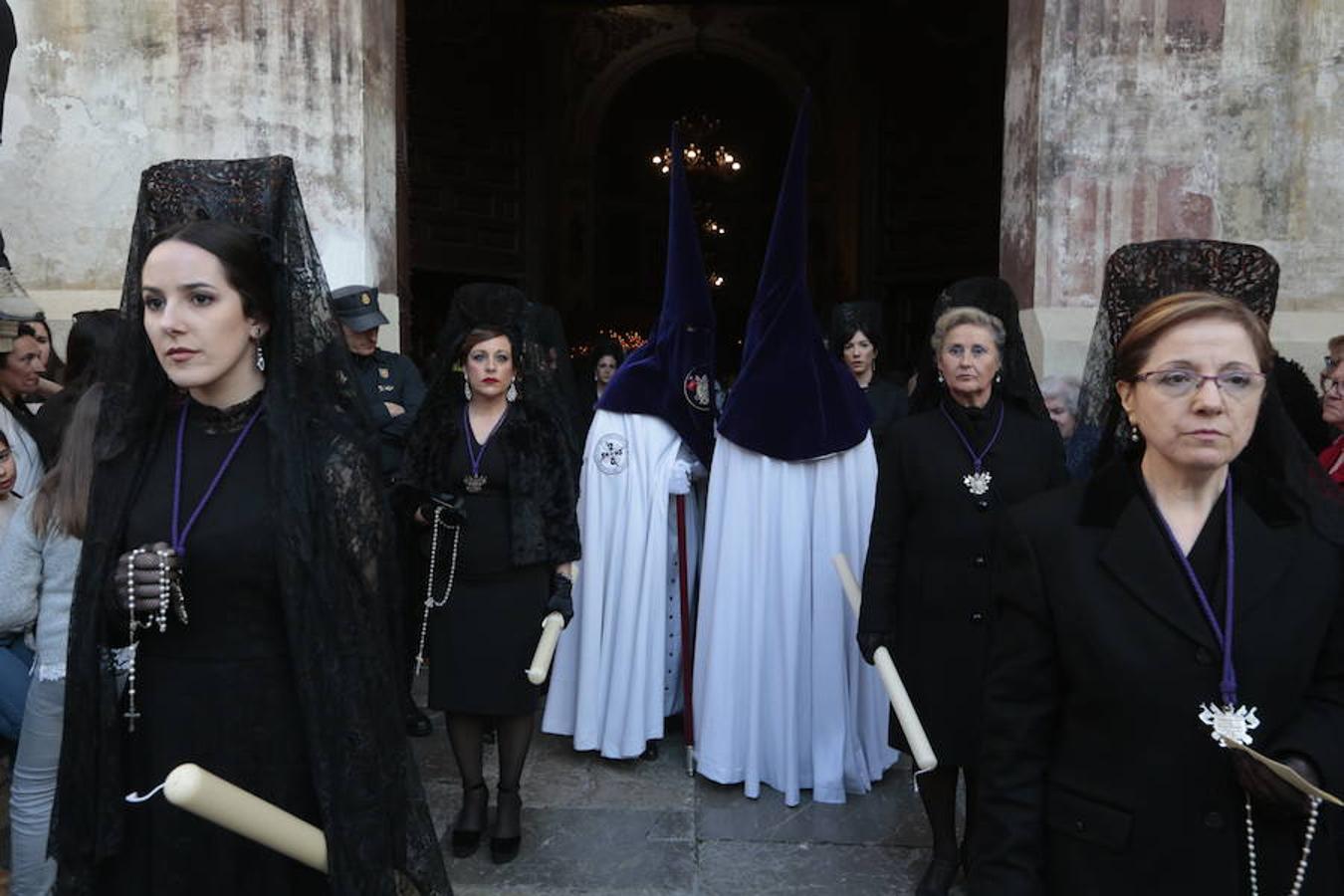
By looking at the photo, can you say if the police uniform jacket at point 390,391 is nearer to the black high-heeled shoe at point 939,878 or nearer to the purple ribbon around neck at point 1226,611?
the black high-heeled shoe at point 939,878

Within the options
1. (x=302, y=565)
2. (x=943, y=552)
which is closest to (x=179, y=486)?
(x=302, y=565)

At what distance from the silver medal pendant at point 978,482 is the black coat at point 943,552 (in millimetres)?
16

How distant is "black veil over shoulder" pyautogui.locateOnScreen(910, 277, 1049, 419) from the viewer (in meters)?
3.65

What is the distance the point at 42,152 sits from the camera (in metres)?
6.48

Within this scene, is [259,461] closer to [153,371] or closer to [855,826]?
[153,371]

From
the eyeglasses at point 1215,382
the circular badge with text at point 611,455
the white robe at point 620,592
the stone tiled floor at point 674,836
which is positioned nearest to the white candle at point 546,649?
the stone tiled floor at point 674,836

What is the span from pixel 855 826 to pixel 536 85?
1084 cm

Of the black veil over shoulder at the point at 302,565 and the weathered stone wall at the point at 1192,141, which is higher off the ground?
the weathered stone wall at the point at 1192,141

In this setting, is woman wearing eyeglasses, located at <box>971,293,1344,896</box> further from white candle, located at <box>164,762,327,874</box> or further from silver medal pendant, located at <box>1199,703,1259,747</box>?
white candle, located at <box>164,762,327,874</box>

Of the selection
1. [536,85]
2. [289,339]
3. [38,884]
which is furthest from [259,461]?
[536,85]

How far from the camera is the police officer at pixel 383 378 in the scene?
16.9 ft

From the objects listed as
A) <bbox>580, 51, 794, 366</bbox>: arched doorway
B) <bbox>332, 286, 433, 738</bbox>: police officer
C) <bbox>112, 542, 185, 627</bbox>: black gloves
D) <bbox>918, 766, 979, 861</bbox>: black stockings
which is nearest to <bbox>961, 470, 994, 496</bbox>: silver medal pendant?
<bbox>918, 766, 979, 861</bbox>: black stockings

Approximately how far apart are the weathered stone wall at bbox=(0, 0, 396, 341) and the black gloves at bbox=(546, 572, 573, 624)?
3.37 m

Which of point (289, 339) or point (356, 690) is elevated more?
point (289, 339)
